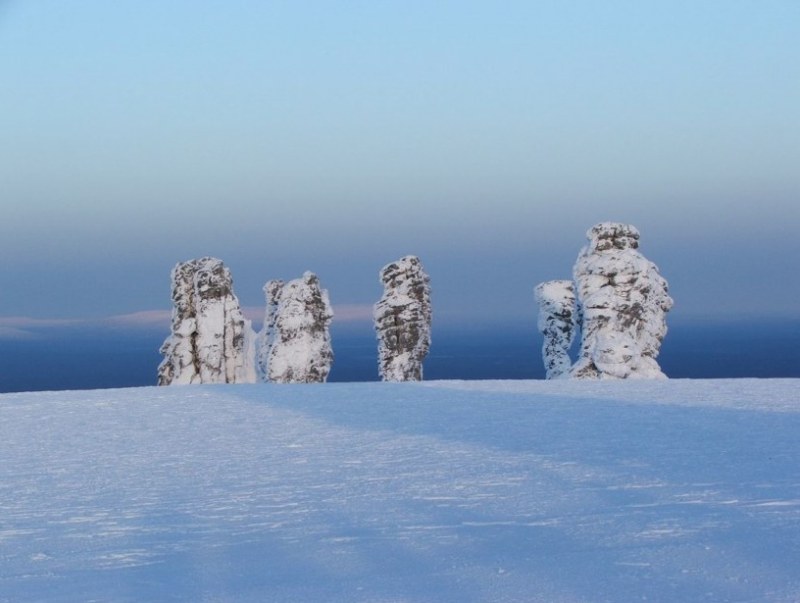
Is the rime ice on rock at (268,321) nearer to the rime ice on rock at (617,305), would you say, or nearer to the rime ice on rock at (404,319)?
the rime ice on rock at (404,319)

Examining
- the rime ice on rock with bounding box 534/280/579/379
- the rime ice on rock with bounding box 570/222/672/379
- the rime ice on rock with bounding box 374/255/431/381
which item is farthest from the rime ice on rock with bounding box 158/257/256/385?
the rime ice on rock with bounding box 570/222/672/379

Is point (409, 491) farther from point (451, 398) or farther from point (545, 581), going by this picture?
point (451, 398)

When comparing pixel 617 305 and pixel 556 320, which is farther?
pixel 556 320

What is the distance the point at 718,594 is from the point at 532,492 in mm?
2937

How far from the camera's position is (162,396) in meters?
17.7

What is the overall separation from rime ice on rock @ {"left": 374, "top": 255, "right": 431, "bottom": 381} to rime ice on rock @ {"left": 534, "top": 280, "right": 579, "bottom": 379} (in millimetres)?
4116

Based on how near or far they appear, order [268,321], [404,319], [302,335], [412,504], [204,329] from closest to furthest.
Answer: [412,504] < [204,329] < [404,319] < [302,335] < [268,321]

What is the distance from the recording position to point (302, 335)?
37188 millimetres

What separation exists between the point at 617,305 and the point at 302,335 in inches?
503

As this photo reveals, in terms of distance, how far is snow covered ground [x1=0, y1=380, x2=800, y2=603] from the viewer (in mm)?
5547

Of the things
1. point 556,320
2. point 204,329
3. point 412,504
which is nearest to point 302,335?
point 204,329

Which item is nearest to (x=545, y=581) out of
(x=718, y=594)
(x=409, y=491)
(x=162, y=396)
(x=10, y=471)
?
(x=718, y=594)

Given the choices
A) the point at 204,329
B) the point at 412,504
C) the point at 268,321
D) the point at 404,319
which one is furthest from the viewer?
the point at 268,321

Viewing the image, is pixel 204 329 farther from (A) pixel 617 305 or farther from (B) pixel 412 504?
(B) pixel 412 504
